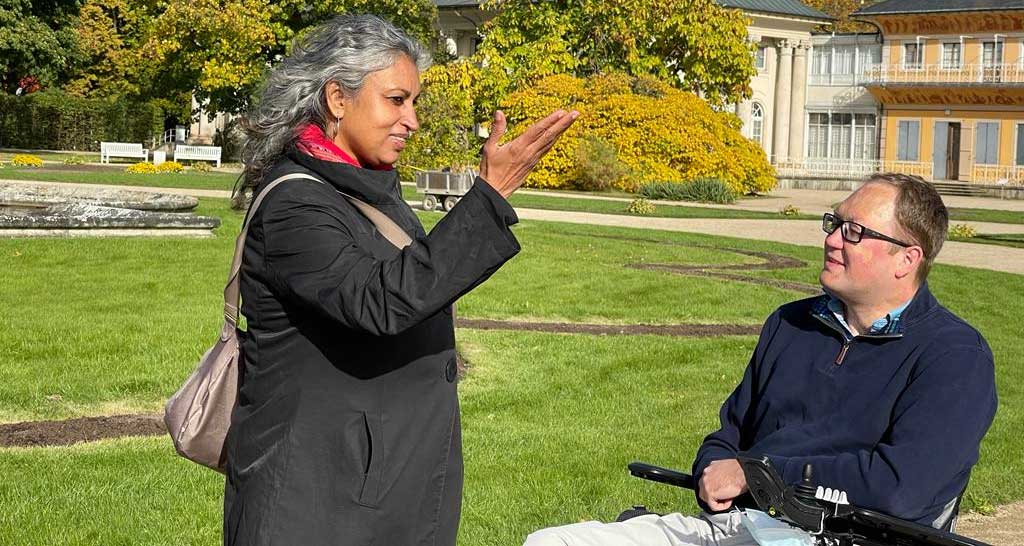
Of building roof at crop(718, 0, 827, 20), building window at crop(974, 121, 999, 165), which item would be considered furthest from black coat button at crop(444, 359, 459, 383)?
building roof at crop(718, 0, 827, 20)

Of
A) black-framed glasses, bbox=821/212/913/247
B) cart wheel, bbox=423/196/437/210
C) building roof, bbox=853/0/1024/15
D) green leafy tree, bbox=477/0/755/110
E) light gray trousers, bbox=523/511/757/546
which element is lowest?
cart wheel, bbox=423/196/437/210

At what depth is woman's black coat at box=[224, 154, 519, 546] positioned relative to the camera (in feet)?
9.27

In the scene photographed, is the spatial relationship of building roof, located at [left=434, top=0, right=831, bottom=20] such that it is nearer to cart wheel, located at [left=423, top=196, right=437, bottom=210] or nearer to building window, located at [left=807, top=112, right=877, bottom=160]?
building window, located at [left=807, top=112, right=877, bottom=160]

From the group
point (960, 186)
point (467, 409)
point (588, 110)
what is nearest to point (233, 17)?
point (588, 110)

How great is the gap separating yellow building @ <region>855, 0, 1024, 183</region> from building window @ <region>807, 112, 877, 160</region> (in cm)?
92

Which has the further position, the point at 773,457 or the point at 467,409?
the point at 467,409

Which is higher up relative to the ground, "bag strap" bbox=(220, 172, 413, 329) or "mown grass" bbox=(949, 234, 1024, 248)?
"bag strap" bbox=(220, 172, 413, 329)

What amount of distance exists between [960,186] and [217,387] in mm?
50789

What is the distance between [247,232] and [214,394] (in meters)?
0.39

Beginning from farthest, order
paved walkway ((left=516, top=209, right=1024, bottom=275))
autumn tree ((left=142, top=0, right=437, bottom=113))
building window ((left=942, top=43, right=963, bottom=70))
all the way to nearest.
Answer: building window ((left=942, top=43, right=963, bottom=70)) < autumn tree ((left=142, top=0, right=437, bottom=113)) < paved walkway ((left=516, top=209, right=1024, bottom=275))

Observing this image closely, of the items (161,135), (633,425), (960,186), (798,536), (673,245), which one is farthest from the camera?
Answer: (161,135)

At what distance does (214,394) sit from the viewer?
312 cm

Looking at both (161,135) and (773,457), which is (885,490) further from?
(161,135)

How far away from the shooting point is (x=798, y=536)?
3.31 metres
